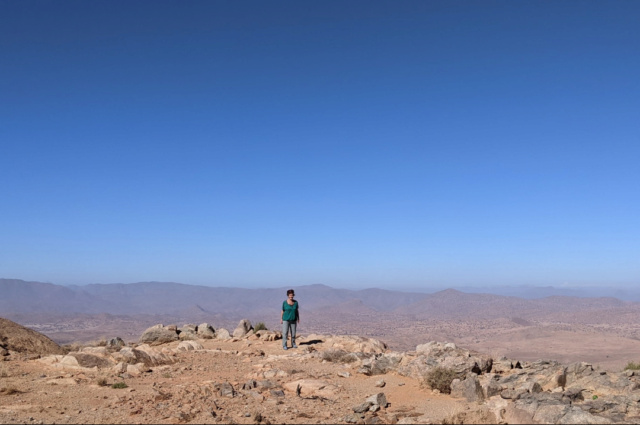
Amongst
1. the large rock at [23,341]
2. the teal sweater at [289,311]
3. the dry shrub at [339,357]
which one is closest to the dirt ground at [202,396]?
the dry shrub at [339,357]

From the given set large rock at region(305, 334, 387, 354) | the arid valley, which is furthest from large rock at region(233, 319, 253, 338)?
large rock at region(305, 334, 387, 354)

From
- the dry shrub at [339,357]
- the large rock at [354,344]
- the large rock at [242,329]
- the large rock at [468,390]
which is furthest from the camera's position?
the large rock at [242,329]

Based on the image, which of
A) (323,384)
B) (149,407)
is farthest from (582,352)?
(149,407)

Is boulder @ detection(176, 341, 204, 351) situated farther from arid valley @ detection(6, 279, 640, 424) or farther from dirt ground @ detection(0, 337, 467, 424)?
dirt ground @ detection(0, 337, 467, 424)

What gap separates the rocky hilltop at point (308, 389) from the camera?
350 inches

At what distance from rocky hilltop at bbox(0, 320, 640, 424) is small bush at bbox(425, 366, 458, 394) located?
0.04m

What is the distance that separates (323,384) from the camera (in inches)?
460

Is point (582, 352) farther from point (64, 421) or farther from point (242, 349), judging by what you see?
point (64, 421)

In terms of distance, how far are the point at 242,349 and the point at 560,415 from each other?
13.4 meters

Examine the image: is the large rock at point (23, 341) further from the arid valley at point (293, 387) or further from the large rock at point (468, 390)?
the large rock at point (468, 390)

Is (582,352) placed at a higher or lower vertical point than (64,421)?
lower

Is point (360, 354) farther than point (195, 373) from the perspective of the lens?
Yes

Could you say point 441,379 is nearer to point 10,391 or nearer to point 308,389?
point 308,389

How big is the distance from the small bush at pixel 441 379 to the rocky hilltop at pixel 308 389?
0.12 feet
